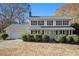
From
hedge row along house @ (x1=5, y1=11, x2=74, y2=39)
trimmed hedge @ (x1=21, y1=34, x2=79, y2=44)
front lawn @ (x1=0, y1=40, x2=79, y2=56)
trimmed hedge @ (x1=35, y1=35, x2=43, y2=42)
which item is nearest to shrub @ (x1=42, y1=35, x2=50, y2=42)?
trimmed hedge @ (x1=21, y1=34, x2=79, y2=44)

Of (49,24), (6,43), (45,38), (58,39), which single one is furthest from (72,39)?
(6,43)

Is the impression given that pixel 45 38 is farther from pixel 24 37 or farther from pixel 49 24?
pixel 49 24

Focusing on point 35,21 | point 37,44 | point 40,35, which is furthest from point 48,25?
point 37,44

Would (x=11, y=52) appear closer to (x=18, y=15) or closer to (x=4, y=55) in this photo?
(x=4, y=55)

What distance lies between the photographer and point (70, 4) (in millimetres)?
6555

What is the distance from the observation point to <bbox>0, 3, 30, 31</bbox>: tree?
22.1ft

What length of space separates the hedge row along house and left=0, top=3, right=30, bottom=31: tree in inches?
9.3

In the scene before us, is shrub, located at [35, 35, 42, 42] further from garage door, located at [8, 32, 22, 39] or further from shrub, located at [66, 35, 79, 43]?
shrub, located at [66, 35, 79, 43]

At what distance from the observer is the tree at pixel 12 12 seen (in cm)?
673

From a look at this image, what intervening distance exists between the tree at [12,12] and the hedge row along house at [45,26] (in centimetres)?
24

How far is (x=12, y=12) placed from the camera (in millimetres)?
6797

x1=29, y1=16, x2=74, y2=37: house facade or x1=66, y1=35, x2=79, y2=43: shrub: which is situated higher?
x1=29, y1=16, x2=74, y2=37: house facade

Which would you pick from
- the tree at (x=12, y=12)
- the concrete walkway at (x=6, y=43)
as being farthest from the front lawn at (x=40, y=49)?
the tree at (x=12, y=12)

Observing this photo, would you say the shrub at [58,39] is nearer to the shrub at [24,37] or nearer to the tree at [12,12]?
the shrub at [24,37]
